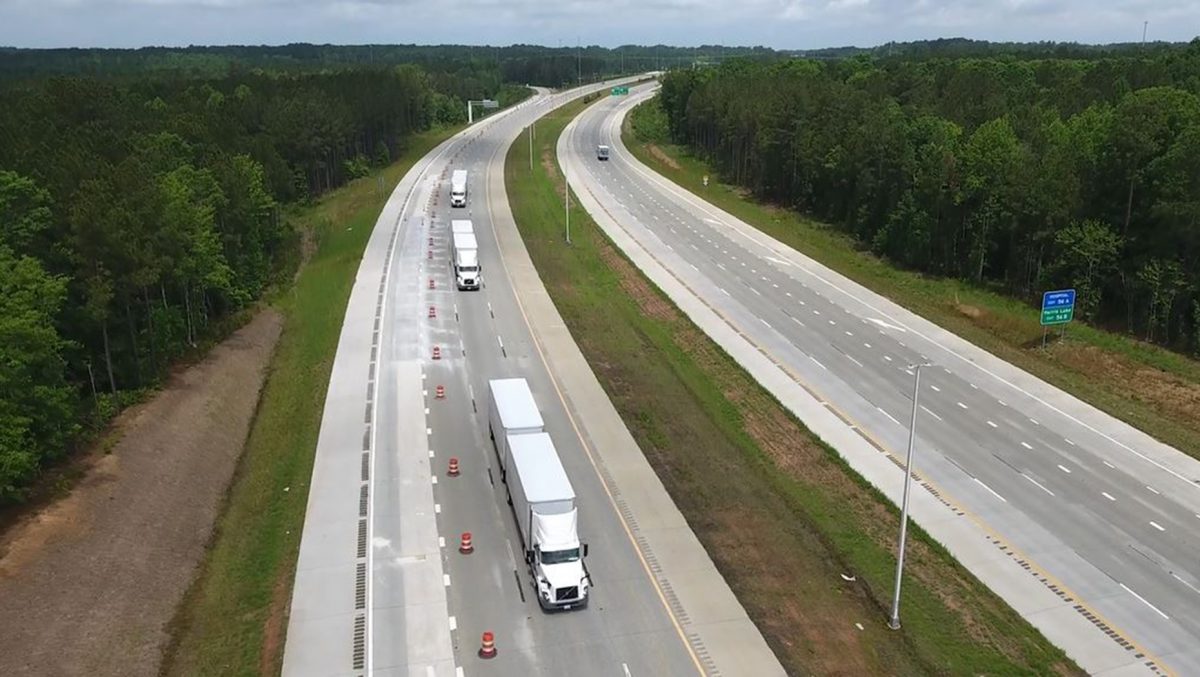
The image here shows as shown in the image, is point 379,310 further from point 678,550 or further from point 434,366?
point 678,550

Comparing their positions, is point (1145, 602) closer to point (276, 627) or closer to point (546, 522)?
point (546, 522)

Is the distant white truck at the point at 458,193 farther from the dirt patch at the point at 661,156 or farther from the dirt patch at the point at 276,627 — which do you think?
the dirt patch at the point at 276,627

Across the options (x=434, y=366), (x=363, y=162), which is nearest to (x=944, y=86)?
(x=363, y=162)

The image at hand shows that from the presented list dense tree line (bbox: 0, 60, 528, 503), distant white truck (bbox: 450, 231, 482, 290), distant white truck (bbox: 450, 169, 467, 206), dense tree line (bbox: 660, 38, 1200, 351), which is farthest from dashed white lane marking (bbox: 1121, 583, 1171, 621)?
distant white truck (bbox: 450, 169, 467, 206)

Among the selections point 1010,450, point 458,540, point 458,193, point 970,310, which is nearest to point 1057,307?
point 970,310

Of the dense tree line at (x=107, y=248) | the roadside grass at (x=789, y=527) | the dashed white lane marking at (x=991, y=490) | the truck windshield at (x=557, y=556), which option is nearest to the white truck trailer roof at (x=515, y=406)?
the roadside grass at (x=789, y=527)

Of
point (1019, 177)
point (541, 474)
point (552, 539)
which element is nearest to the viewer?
point (552, 539)
